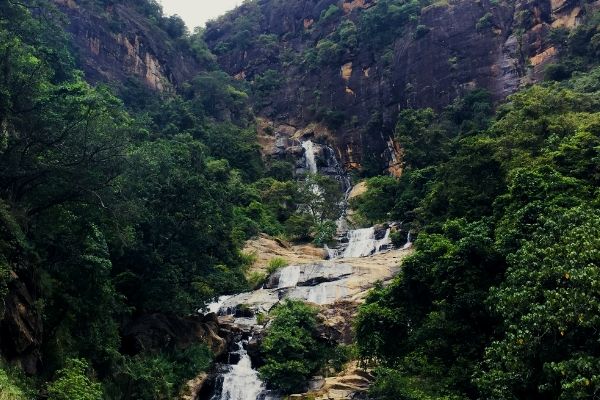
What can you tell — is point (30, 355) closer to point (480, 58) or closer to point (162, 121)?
Answer: point (162, 121)

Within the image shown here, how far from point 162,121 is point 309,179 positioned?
553 inches

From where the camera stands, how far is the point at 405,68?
1978 inches

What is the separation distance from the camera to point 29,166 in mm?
15867

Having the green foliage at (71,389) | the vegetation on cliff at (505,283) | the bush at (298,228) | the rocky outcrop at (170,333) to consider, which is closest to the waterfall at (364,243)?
the bush at (298,228)

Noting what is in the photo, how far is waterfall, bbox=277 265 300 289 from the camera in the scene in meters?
28.1

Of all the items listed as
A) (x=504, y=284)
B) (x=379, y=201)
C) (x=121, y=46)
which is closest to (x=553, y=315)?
(x=504, y=284)

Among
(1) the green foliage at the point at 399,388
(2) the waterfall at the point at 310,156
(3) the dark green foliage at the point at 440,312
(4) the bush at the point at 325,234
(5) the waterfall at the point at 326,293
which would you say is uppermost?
(2) the waterfall at the point at 310,156

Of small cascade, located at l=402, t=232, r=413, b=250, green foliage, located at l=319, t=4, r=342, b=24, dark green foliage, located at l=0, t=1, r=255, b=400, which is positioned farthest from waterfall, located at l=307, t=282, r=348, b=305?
green foliage, located at l=319, t=4, r=342, b=24

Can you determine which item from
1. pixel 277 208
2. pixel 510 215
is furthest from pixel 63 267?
pixel 277 208

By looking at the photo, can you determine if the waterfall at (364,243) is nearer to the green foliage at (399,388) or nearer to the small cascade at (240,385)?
the small cascade at (240,385)

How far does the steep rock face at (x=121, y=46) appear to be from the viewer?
5038 cm

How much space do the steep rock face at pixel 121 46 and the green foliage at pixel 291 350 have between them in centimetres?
3649

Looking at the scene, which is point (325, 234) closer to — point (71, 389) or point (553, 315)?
point (71, 389)

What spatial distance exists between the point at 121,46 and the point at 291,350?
4322 centimetres
